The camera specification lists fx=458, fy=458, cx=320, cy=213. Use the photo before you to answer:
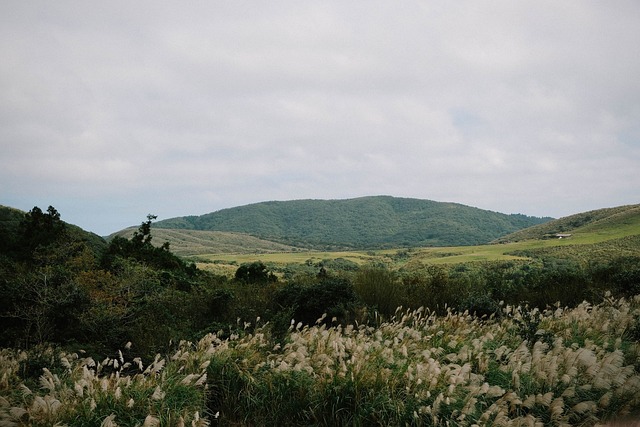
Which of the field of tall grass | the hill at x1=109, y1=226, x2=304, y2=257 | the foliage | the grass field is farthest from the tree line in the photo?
the hill at x1=109, y1=226, x2=304, y2=257

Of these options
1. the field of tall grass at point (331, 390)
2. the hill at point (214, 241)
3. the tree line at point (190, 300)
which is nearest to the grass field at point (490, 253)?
the tree line at point (190, 300)

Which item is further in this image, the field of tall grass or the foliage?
the foliage

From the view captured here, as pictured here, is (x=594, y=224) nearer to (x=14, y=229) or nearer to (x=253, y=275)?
(x=253, y=275)

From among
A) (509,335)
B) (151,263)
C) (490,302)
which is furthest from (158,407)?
(151,263)

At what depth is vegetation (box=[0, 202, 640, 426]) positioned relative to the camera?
586 cm

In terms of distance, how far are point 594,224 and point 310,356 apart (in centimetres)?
9839

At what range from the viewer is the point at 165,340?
10016mm

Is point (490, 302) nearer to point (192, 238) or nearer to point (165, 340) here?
point (165, 340)

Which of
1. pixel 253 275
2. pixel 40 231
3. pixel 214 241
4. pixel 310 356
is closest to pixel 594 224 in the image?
pixel 253 275

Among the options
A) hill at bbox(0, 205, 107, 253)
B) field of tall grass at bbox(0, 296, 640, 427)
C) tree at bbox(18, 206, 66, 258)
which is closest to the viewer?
field of tall grass at bbox(0, 296, 640, 427)

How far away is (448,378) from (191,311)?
29.4 ft

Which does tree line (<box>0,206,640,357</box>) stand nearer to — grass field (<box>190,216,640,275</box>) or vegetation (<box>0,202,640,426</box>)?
vegetation (<box>0,202,640,426</box>)

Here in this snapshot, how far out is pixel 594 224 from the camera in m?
89.8

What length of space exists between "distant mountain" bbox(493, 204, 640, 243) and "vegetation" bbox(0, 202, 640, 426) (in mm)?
70400
